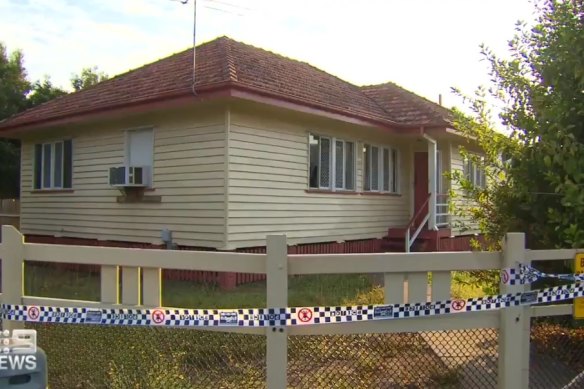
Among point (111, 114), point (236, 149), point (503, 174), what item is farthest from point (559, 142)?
point (111, 114)

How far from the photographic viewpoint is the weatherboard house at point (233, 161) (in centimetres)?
1045

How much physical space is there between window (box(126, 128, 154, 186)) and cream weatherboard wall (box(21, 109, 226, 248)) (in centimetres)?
16

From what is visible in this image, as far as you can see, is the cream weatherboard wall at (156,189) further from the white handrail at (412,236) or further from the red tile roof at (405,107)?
the red tile roof at (405,107)

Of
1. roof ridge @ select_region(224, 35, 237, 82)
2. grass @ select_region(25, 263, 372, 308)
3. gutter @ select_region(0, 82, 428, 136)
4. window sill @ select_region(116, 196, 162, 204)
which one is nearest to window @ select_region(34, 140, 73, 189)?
gutter @ select_region(0, 82, 428, 136)

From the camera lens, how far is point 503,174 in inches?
216

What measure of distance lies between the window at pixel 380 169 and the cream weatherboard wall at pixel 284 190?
1.05 ft

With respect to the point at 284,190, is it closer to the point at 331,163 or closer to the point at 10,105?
the point at 331,163

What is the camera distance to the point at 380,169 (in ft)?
48.1

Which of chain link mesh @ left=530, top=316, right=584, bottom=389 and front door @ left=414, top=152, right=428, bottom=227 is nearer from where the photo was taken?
chain link mesh @ left=530, top=316, right=584, bottom=389

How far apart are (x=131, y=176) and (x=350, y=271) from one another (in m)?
9.04

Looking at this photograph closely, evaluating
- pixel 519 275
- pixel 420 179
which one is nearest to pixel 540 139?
pixel 519 275

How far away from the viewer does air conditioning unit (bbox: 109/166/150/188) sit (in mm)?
11586

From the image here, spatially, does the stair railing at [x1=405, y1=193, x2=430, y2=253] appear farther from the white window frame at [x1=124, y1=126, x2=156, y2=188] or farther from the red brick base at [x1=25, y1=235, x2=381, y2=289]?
the white window frame at [x1=124, y1=126, x2=156, y2=188]

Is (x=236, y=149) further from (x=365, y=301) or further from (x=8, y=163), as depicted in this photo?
(x=8, y=163)
